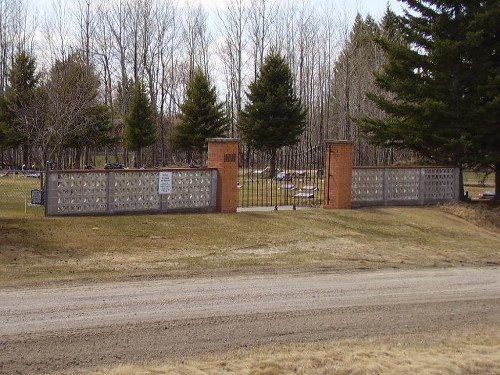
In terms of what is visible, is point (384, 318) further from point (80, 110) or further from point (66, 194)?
point (80, 110)

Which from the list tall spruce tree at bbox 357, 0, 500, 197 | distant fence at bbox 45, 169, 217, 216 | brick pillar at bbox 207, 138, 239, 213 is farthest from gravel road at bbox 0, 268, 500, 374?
tall spruce tree at bbox 357, 0, 500, 197

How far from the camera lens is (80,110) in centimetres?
2634

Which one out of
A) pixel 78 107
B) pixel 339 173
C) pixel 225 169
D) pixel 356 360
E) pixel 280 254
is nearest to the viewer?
pixel 356 360

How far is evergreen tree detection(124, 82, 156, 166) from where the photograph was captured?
1593 inches

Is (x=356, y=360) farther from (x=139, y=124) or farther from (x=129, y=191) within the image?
(x=139, y=124)

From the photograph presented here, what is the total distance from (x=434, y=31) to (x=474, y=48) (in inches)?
64.0

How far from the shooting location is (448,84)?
2280cm

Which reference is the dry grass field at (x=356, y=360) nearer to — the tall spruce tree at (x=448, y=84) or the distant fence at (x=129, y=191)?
the distant fence at (x=129, y=191)

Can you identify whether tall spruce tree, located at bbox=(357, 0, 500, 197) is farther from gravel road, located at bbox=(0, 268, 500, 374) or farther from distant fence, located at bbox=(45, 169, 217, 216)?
gravel road, located at bbox=(0, 268, 500, 374)

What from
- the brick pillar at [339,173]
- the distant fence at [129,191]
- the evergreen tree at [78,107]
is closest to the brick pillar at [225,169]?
the distant fence at [129,191]

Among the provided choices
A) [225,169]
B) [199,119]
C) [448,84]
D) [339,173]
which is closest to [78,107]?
[225,169]

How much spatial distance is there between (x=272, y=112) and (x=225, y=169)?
67.1 feet

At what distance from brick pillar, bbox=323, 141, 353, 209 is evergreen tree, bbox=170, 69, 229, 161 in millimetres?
19448

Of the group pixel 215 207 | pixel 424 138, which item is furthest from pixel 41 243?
pixel 424 138
